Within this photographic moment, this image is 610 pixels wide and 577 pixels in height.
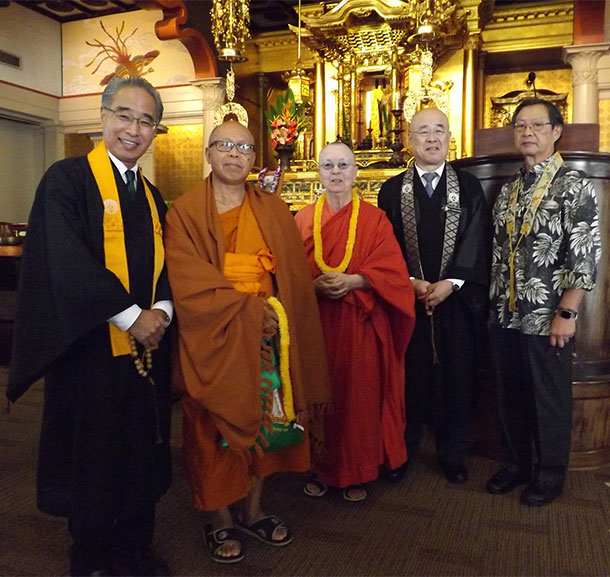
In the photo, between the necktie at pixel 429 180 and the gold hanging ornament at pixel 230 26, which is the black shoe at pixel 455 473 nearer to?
the necktie at pixel 429 180

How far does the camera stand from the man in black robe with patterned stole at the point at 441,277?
2158mm

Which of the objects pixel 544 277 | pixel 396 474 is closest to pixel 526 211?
pixel 544 277

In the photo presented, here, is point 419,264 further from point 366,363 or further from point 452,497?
point 452,497

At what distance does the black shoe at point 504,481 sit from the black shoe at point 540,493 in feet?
0.26

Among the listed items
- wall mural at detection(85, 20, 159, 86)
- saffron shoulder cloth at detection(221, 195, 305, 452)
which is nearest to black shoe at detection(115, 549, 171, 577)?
saffron shoulder cloth at detection(221, 195, 305, 452)

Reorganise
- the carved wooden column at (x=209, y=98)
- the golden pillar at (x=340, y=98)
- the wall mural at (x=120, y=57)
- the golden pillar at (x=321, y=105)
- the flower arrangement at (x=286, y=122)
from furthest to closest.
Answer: the wall mural at (x=120, y=57), the carved wooden column at (x=209, y=98), the golden pillar at (x=321, y=105), the golden pillar at (x=340, y=98), the flower arrangement at (x=286, y=122)

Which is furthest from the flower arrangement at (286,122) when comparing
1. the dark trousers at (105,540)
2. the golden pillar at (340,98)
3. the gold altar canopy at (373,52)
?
the dark trousers at (105,540)

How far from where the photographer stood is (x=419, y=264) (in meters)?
2.21

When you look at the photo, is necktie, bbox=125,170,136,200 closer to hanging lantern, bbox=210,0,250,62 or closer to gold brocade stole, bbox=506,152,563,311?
gold brocade stole, bbox=506,152,563,311

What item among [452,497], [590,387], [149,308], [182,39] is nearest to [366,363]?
[452,497]

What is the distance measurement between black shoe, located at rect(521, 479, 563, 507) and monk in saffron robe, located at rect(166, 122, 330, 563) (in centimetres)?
89

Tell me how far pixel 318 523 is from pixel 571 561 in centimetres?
80

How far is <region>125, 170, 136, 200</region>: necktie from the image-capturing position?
1527 millimetres

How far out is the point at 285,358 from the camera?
65.6 inches
